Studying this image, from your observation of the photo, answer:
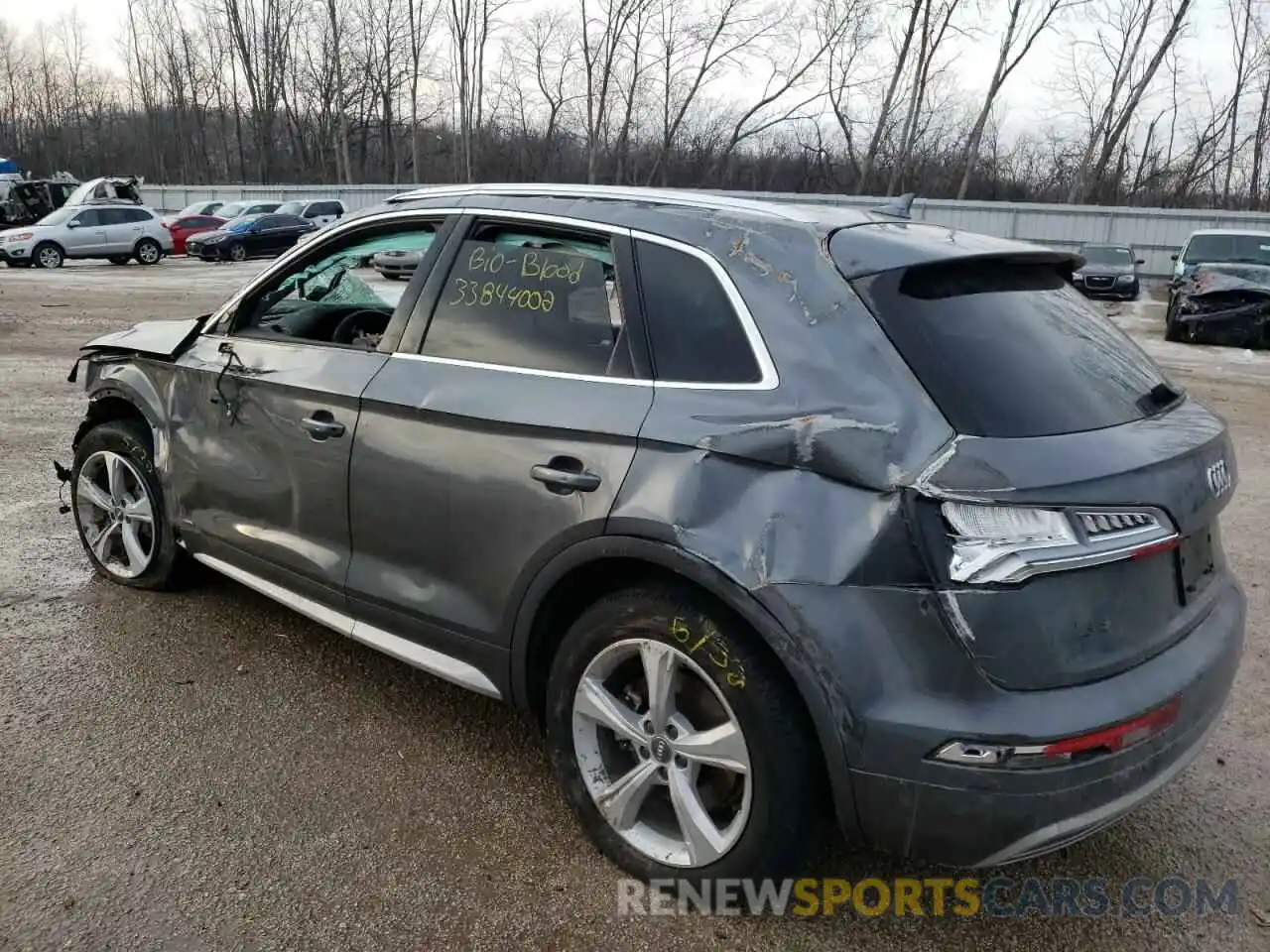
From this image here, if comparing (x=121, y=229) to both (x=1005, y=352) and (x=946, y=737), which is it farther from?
(x=946, y=737)

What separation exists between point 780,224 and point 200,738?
2.52m

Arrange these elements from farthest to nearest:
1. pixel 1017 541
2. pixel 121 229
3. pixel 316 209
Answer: pixel 316 209
pixel 121 229
pixel 1017 541

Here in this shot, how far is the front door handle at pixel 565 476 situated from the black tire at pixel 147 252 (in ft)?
88.0

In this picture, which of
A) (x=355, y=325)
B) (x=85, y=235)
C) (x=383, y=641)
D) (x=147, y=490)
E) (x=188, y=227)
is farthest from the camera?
(x=188, y=227)

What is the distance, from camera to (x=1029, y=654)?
2043 millimetres

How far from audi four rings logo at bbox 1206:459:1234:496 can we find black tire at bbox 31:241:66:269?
90.8 ft

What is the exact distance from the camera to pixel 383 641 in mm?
3154

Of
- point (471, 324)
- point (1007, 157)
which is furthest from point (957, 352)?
point (1007, 157)

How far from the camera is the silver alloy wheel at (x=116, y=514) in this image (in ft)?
13.9

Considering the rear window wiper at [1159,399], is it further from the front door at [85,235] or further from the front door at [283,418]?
the front door at [85,235]

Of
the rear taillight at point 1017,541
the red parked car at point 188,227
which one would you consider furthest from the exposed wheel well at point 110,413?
the red parked car at point 188,227

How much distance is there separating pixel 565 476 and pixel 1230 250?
19521 millimetres

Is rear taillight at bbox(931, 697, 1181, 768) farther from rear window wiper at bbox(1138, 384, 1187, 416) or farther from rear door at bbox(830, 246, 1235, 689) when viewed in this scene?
rear window wiper at bbox(1138, 384, 1187, 416)

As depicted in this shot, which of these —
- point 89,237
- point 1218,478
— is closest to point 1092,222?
point 89,237
